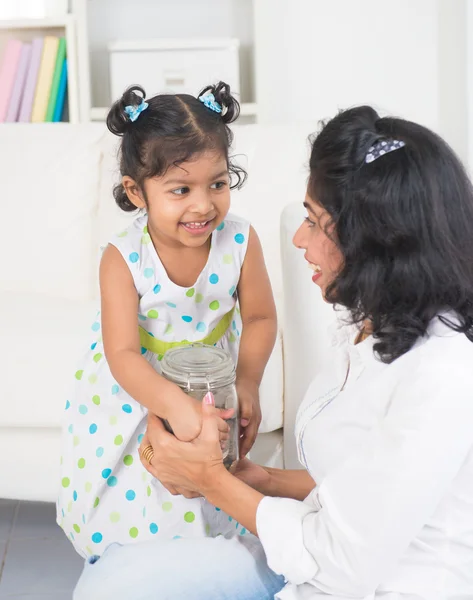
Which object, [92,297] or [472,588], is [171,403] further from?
[92,297]

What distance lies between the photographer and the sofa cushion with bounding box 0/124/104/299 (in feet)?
7.78

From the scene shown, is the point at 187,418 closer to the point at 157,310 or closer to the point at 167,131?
the point at 157,310

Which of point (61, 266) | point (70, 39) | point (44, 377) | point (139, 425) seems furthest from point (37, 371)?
point (70, 39)

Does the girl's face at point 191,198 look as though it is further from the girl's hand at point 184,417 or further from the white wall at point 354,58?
the white wall at point 354,58

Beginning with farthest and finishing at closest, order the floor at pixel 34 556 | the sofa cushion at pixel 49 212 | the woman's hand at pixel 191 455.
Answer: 1. the sofa cushion at pixel 49 212
2. the floor at pixel 34 556
3. the woman's hand at pixel 191 455

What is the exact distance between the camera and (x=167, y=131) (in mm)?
1370

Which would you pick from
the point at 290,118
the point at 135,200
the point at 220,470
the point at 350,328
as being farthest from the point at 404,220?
the point at 290,118

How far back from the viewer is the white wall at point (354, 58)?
3211mm

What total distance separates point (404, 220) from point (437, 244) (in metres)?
0.05

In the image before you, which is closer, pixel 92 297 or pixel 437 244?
pixel 437 244

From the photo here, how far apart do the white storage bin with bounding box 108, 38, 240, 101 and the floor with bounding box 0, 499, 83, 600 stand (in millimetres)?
1509

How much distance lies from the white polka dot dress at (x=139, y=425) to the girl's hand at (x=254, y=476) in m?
0.15

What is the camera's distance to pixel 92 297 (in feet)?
7.91

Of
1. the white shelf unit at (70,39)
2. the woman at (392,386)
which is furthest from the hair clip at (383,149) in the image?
the white shelf unit at (70,39)
